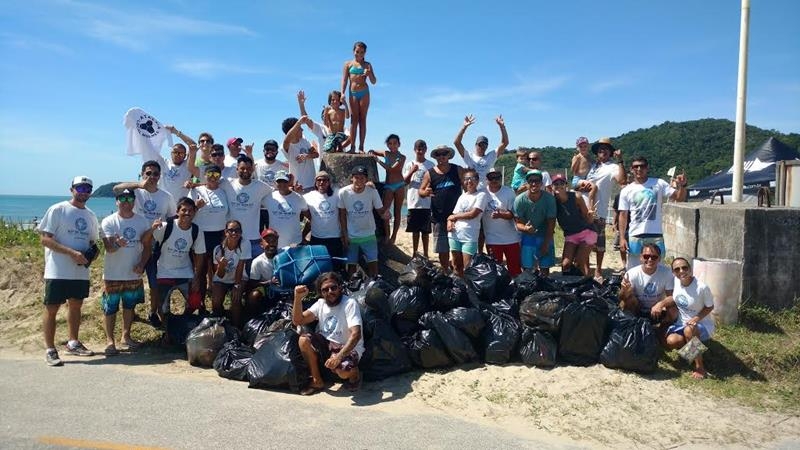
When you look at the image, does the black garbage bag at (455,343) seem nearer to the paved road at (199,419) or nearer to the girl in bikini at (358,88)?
the paved road at (199,419)

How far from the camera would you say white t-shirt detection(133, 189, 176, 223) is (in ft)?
21.8

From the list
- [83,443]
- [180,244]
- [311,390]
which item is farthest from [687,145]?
[83,443]

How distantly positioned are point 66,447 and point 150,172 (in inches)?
136

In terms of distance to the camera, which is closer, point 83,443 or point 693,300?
point 83,443

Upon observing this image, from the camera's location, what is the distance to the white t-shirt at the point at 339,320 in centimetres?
536

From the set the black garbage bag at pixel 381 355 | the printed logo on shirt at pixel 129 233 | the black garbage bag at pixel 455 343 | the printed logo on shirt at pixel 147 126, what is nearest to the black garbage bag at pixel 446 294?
the black garbage bag at pixel 455 343

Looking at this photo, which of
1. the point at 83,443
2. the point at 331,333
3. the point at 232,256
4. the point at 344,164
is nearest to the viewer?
the point at 83,443

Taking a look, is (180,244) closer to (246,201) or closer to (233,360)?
(246,201)

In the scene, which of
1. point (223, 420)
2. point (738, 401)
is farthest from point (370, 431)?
point (738, 401)

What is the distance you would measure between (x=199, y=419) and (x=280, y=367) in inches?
36.4

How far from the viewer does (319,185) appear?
7375 mm

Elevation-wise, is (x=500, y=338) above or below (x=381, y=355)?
above

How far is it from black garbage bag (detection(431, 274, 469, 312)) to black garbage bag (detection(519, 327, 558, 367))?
790mm

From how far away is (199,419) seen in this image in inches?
179
